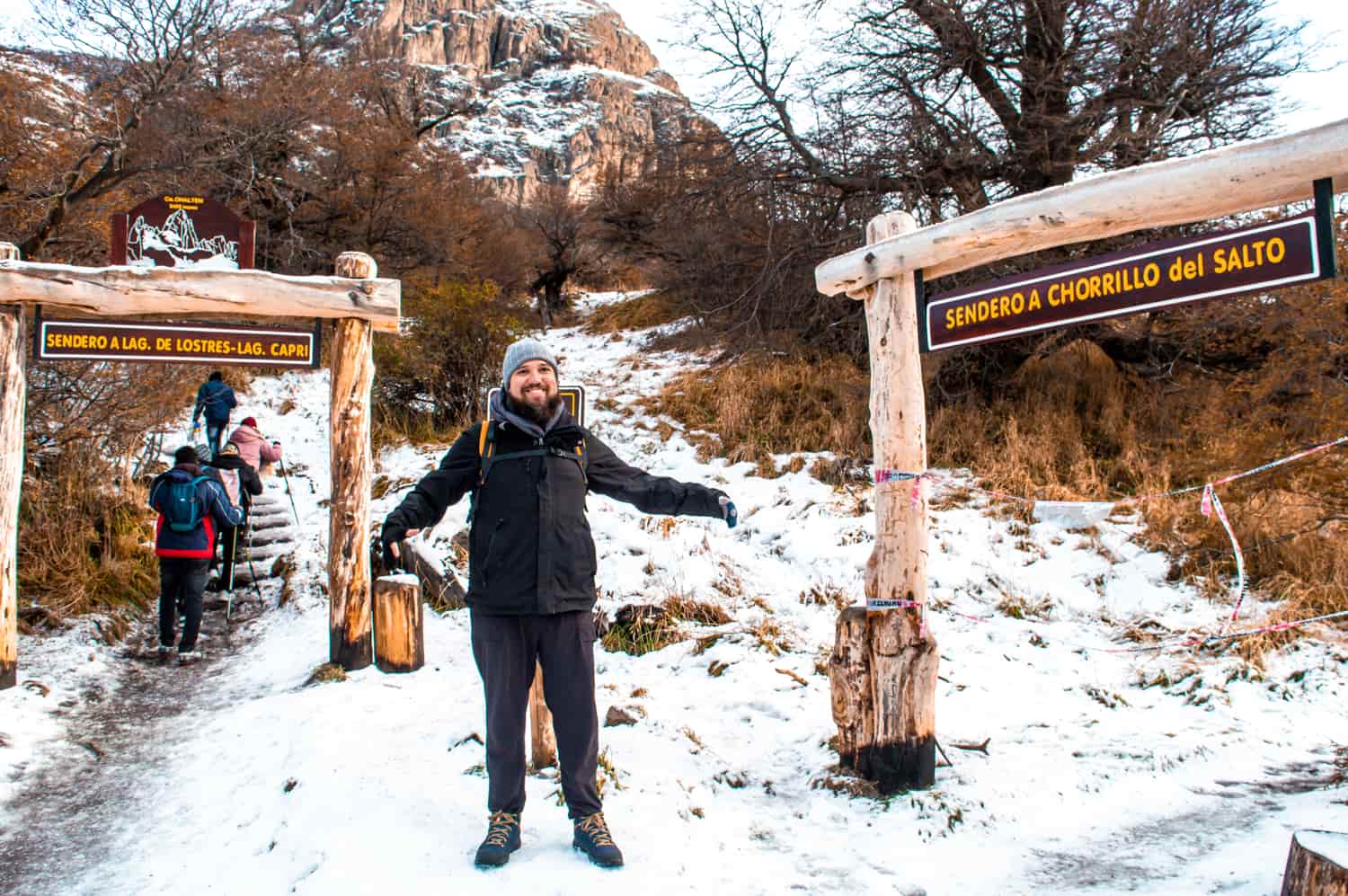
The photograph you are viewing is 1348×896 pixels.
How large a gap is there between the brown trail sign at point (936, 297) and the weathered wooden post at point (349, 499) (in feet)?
11.5

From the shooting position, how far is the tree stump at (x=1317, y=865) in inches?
91.0

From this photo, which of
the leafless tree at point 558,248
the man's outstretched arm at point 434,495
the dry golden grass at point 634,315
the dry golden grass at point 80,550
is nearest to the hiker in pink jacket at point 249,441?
the dry golden grass at point 80,550

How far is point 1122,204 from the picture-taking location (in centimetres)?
344

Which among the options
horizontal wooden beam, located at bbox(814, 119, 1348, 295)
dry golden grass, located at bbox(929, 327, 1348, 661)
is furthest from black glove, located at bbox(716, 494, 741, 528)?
dry golden grass, located at bbox(929, 327, 1348, 661)

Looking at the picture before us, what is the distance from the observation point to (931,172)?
979 centimetres

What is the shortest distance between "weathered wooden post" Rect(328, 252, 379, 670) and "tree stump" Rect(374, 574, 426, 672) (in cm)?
23

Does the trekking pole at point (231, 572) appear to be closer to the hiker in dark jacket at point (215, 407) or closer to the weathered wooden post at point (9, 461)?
the hiker in dark jacket at point (215, 407)

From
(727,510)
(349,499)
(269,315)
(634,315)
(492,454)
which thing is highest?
(634,315)

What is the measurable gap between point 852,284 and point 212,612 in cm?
677

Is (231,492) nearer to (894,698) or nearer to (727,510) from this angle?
(727,510)

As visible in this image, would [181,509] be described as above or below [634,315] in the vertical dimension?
below

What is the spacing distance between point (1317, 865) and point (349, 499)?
18.2 feet

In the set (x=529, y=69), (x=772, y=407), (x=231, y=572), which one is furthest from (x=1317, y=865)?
(x=529, y=69)

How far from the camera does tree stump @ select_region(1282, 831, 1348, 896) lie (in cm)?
231
